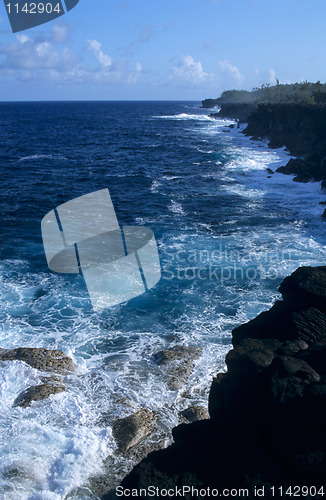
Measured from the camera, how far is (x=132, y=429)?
10.9 m

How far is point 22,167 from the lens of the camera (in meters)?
47.7

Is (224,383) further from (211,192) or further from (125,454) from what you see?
(211,192)

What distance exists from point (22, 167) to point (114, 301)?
115 ft

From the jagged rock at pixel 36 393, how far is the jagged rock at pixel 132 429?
2492mm

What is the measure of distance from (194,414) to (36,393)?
16.1 ft

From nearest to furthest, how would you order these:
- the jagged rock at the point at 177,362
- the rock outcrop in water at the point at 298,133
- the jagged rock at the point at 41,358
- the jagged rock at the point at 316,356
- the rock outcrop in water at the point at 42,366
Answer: the jagged rock at the point at 316,356 → the rock outcrop in water at the point at 42,366 → the jagged rock at the point at 177,362 → the jagged rock at the point at 41,358 → the rock outcrop in water at the point at 298,133

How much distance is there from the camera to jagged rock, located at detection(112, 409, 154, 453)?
10.6 metres

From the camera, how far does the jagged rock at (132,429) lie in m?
10.6

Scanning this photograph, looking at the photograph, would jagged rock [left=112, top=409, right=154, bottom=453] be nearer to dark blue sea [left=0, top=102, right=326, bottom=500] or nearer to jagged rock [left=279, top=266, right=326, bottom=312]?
dark blue sea [left=0, top=102, right=326, bottom=500]

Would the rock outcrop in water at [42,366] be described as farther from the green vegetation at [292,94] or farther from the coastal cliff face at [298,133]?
the green vegetation at [292,94]

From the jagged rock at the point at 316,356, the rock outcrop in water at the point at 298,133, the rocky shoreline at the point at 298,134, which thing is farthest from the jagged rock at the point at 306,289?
the rock outcrop in water at the point at 298,133

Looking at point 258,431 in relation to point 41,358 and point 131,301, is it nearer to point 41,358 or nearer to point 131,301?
point 41,358

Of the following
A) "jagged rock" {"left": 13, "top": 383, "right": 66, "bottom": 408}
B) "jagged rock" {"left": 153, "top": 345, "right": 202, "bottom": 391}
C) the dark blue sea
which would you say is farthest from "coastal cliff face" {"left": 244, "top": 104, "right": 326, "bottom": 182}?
"jagged rock" {"left": 13, "top": 383, "right": 66, "bottom": 408}

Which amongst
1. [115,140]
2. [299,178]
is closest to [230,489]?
[299,178]
